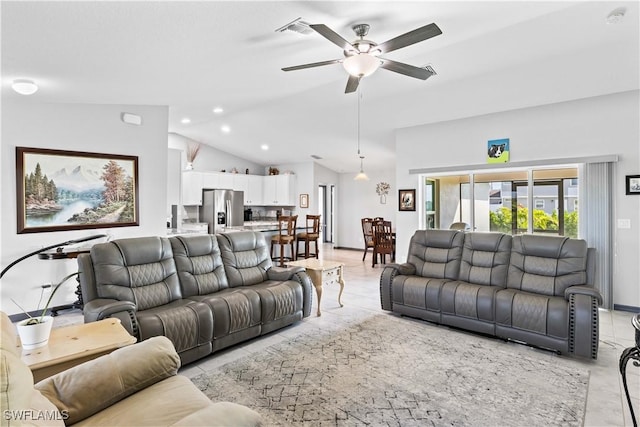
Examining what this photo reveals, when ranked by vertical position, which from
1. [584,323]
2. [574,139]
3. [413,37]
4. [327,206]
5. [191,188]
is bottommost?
[584,323]

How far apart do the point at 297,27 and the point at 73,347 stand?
261cm

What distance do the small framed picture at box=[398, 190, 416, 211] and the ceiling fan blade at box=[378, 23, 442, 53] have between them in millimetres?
3929

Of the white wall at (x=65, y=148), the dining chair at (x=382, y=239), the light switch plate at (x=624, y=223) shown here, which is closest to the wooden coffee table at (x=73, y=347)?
the white wall at (x=65, y=148)

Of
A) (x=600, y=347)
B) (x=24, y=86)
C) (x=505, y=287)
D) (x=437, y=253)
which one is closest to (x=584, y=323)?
(x=600, y=347)

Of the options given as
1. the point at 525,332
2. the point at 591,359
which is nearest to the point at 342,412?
the point at 525,332

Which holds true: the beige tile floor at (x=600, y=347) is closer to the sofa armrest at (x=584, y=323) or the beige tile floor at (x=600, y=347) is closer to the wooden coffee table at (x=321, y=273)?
the sofa armrest at (x=584, y=323)

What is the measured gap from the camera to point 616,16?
3.06 metres

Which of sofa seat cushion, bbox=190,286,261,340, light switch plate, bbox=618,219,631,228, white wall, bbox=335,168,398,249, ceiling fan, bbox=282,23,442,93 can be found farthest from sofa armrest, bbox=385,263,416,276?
white wall, bbox=335,168,398,249

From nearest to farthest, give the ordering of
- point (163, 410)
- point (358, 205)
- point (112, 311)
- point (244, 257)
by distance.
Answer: point (163, 410), point (112, 311), point (244, 257), point (358, 205)

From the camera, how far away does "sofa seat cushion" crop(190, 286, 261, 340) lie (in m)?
3.03

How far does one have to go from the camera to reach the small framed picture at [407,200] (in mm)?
6418

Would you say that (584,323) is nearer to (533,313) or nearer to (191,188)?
(533,313)

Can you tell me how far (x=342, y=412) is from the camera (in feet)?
7.41

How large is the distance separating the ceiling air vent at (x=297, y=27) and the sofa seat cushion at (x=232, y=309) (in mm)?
2338
